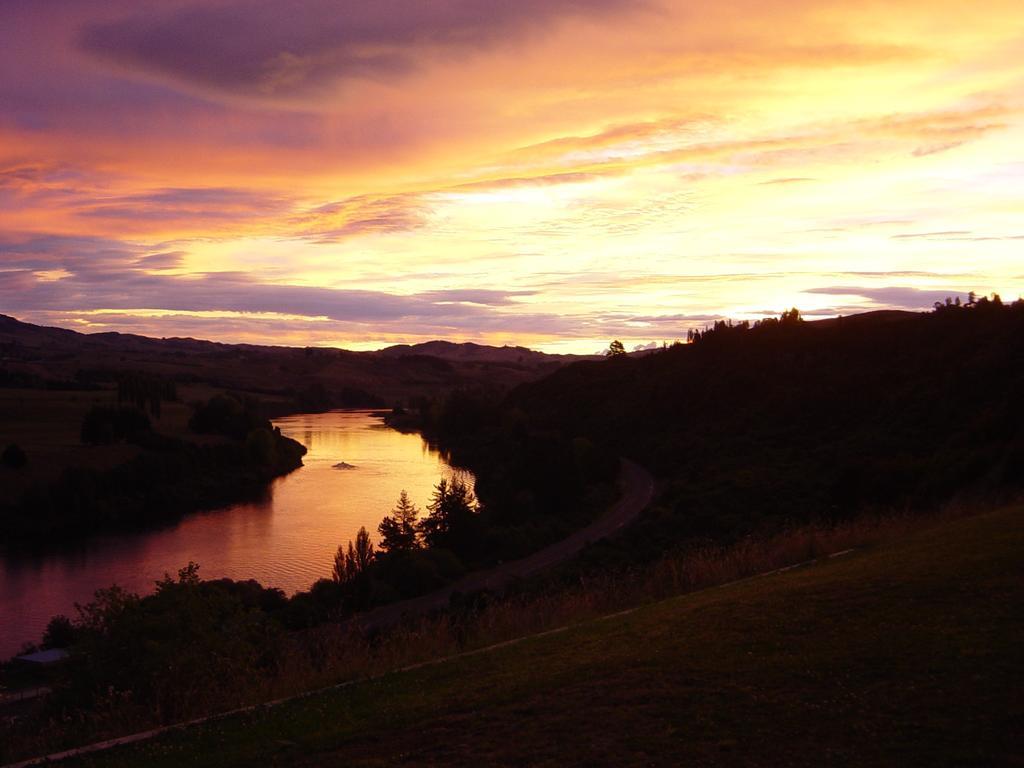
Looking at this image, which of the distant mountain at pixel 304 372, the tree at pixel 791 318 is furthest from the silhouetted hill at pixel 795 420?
the distant mountain at pixel 304 372

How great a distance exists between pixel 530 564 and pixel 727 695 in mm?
26749

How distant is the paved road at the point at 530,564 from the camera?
23952 mm

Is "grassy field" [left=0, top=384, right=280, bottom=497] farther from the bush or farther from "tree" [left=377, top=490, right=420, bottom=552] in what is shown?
"tree" [left=377, top=490, right=420, bottom=552]

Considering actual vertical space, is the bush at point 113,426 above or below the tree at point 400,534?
above

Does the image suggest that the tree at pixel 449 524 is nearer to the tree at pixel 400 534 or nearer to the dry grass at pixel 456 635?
the tree at pixel 400 534

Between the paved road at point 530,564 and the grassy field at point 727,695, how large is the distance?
1177 cm

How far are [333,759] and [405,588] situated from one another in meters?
24.0

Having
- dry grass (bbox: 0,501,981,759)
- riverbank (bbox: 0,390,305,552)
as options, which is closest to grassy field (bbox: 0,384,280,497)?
riverbank (bbox: 0,390,305,552)

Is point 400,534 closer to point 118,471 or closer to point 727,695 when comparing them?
point 118,471

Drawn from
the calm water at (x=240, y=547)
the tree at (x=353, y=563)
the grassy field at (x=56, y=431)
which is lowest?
the calm water at (x=240, y=547)

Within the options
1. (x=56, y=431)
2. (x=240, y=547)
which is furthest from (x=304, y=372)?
(x=240, y=547)

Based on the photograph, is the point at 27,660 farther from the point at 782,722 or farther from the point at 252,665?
the point at 782,722

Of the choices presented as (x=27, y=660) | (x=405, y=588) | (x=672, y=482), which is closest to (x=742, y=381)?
(x=672, y=482)

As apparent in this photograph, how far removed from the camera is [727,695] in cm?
552
